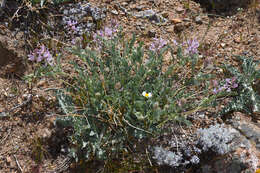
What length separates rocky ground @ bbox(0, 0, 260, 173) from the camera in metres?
2.91

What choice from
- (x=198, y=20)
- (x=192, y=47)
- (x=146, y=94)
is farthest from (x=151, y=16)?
(x=146, y=94)

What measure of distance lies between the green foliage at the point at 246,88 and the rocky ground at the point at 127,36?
12 centimetres

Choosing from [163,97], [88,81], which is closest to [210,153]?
[163,97]

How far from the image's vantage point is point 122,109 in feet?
9.23

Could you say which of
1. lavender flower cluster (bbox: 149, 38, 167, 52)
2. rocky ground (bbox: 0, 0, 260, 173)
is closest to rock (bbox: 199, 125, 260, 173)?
rocky ground (bbox: 0, 0, 260, 173)

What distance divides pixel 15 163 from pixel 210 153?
2109mm

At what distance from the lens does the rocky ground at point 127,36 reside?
2912 mm

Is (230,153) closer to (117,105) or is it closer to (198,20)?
(117,105)

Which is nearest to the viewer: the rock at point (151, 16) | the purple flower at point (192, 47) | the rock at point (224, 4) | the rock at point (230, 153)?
the rock at point (230, 153)

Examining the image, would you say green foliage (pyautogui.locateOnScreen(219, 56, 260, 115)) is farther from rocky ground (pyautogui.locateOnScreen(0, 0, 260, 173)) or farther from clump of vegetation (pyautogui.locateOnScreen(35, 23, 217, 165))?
clump of vegetation (pyautogui.locateOnScreen(35, 23, 217, 165))

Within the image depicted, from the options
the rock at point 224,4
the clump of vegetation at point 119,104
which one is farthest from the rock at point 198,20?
the clump of vegetation at point 119,104

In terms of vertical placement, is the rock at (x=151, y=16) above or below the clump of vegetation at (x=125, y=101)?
above

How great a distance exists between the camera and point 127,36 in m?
3.58

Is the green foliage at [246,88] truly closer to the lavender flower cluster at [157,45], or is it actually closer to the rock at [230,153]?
the rock at [230,153]
